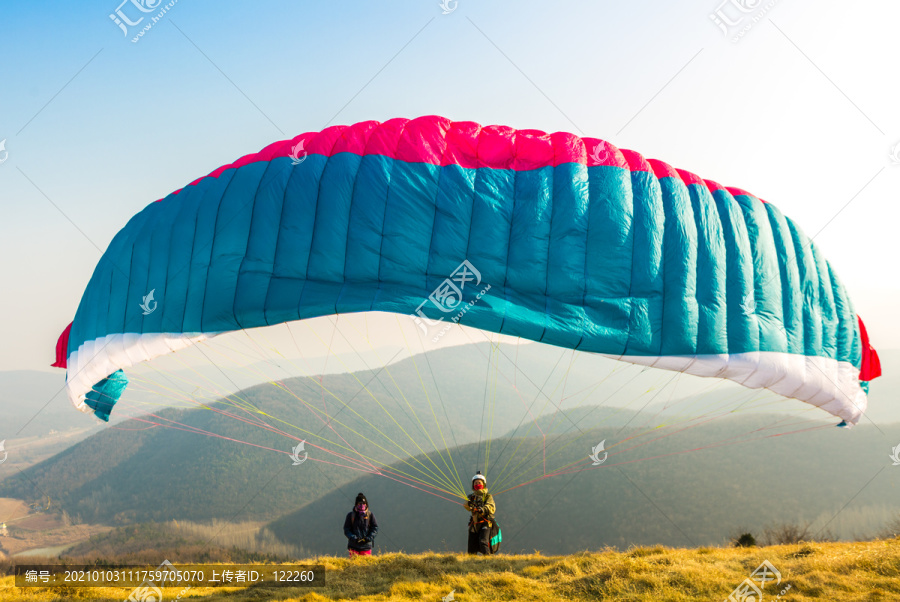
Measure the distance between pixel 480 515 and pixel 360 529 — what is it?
70.2 inches

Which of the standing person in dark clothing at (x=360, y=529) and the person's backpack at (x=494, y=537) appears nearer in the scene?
the person's backpack at (x=494, y=537)

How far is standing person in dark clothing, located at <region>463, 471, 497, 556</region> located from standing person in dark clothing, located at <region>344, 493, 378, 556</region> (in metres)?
1.40

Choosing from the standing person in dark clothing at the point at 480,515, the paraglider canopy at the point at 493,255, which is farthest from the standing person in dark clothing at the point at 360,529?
the paraglider canopy at the point at 493,255

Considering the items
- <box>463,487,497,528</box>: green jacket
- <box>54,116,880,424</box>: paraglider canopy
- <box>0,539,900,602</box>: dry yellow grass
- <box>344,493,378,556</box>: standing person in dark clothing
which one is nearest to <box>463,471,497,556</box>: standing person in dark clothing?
<box>463,487,497,528</box>: green jacket

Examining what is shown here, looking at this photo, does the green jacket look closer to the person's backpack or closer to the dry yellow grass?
the person's backpack

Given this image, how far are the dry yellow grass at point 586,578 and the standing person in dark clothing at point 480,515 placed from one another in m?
0.32

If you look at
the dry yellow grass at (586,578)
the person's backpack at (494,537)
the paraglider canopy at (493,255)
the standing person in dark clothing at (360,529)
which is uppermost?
the paraglider canopy at (493,255)

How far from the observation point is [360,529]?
750 centimetres

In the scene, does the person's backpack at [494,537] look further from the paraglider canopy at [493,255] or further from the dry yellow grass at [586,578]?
the paraglider canopy at [493,255]

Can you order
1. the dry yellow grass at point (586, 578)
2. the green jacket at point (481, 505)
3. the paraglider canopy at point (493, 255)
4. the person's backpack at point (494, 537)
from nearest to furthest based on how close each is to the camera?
1. the dry yellow grass at point (586, 578)
2. the paraglider canopy at point (493, 255)
3. the green jacket at point (481, 505)
4. the person's backpack at point (494, 537)

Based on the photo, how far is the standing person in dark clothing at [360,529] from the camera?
7.46 m

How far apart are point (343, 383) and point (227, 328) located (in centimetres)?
10433

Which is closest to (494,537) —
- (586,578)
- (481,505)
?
(481,505)

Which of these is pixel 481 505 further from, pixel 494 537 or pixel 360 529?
pixel 360 529
